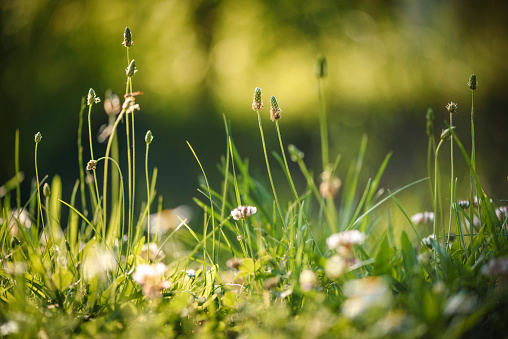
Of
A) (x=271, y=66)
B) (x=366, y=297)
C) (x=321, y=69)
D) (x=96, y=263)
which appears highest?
(x=271, y=66)

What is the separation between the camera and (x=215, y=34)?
3.76m

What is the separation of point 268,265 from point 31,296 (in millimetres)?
534

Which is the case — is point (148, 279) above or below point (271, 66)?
below

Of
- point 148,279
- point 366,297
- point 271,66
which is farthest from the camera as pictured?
point 271,66

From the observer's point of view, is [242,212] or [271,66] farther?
[271,66]

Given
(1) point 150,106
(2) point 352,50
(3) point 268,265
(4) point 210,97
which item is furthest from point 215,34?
(3) point 268,265

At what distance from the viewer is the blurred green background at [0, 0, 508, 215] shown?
3166 mm

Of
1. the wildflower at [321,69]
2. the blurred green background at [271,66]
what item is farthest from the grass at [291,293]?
the blurred green background at [271,66]

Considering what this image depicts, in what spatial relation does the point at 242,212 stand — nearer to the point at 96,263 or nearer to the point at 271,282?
the point at 271,282

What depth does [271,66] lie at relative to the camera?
353 centimetres

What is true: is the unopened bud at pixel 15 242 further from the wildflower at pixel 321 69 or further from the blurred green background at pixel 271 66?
the blurred green background at pixel 271 66

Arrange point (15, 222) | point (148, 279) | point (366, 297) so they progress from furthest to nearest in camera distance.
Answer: point (15, 222)
point (148, 279)
point (366, 297)

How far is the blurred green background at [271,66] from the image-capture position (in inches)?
125

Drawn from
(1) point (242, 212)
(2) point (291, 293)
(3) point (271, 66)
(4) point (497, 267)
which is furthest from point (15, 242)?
(3) point (271, 66)
